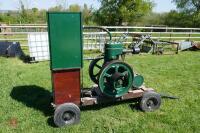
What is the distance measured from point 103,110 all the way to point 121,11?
27.6 metres

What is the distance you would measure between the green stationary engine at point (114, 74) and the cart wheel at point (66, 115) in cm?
66

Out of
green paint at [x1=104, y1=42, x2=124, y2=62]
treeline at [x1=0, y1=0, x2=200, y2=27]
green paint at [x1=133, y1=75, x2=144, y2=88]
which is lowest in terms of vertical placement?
A: green paint at [x1=133, y1=75, x2=144, y2=88]

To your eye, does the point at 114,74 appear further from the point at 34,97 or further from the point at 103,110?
the point at 34,97

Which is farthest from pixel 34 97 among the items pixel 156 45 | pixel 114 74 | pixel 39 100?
pixel 156 45

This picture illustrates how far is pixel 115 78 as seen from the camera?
521 cm

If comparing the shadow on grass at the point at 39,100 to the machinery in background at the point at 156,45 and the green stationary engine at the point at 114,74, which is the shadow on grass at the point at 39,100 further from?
the machinery in background at the point at 156,45

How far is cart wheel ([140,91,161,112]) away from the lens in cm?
550

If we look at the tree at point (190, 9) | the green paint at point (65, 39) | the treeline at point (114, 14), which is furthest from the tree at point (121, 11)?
the green paint at point (65, 39)

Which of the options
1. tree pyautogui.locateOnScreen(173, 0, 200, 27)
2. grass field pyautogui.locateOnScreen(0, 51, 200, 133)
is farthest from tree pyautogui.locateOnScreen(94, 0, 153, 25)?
grass field pyautogui.locateOnScreen(0, 51, 200, 133)

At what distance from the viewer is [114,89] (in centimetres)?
532

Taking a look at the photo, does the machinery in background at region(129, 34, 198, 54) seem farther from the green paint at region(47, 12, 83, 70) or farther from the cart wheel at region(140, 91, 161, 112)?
the green paint at region(47, 12, 83, 70)

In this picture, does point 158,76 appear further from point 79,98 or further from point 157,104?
point 79,98

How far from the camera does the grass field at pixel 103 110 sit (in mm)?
4895

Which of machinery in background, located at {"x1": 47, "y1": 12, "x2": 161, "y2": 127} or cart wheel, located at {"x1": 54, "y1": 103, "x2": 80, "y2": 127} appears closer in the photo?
machinery in background, located at {"x1": 47, "y1": 12, "x2": 161, "y2": 127}
